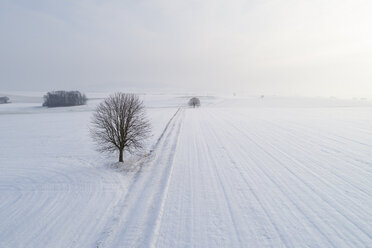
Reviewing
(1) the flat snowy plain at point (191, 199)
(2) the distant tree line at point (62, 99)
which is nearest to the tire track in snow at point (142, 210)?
(1) the flat snowy plain at point (191, 199)

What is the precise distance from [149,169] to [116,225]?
5705mm

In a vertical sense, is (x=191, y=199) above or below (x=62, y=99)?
below

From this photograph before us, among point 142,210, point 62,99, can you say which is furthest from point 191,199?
point 62,99

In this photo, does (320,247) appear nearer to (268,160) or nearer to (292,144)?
(268,160)

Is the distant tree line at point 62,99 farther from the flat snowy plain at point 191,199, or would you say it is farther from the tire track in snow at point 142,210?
the tire track in snow at point 142,210

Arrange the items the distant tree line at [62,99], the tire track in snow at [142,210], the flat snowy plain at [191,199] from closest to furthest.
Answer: the tire track in snow at [142,210] < the flat snowy plain at [191,199] < the distant tree line at [62,99]

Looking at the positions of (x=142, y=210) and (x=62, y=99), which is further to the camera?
(x=62, y=99)

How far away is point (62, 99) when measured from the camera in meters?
94.6

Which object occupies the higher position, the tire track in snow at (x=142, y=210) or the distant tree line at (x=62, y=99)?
the distant tree line at (x=62, y=99)

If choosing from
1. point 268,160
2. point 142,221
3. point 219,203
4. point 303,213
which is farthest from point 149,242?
point 268,160

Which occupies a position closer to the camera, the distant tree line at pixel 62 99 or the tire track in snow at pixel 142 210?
the tire track in snow at pixel 142 210

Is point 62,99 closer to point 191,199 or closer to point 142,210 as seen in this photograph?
point 142,210

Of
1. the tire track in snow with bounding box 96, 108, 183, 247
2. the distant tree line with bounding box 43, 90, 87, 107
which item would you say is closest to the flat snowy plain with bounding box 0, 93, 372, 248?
the tire track in snow with bounding box 96, 108, 183, 247

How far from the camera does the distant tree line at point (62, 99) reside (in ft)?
301
